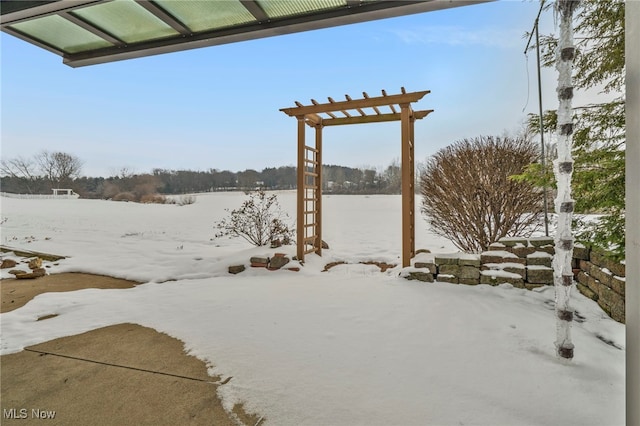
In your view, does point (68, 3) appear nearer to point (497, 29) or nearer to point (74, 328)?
point (74, 328)

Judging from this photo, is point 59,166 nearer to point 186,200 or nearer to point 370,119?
point 186,200

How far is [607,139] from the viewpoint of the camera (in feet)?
7.29

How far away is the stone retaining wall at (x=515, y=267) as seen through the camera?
233 centimetres

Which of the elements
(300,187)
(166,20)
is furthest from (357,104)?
(166,20)

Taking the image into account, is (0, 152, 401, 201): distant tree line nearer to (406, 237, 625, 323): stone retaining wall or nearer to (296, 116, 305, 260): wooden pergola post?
(296, 116, 305, 260): wooden pergola post

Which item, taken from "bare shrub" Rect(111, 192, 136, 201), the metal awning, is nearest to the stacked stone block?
the metal awning

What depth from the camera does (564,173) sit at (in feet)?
4.68

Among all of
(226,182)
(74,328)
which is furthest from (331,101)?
(226,182)

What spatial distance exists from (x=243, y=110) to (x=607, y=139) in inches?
324

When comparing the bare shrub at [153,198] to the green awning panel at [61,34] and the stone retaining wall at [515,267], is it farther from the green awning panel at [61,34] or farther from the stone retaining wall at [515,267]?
the stone retaining wall at [515,267]

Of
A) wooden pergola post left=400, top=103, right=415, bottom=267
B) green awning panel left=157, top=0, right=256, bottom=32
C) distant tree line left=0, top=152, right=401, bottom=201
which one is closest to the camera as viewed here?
green awning panel left=157, top=0, right=256, bottom=32

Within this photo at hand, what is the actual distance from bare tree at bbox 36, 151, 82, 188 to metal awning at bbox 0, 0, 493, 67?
793 centimetres

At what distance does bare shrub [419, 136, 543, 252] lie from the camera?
3.40m

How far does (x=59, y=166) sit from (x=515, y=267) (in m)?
10.7
